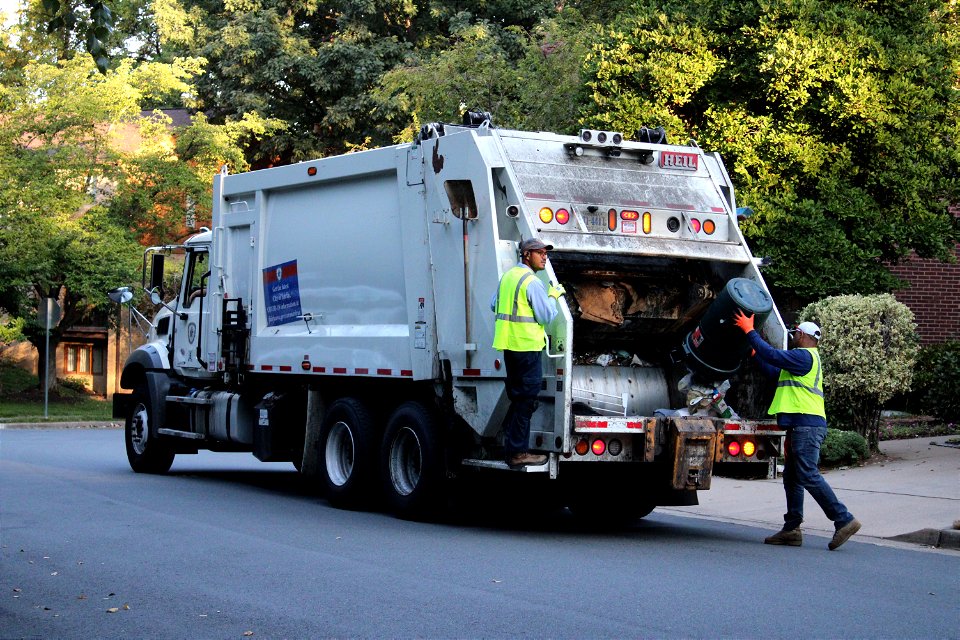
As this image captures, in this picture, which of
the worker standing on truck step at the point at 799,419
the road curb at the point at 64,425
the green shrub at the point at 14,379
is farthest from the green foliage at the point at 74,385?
the worker standing on truck step at the point at 799,419

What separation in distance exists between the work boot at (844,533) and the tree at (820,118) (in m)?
8.14

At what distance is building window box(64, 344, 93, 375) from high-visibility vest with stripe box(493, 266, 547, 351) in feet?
113

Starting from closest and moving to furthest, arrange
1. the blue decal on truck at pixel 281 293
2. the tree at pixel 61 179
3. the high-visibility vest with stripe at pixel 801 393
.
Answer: the high-visibility vest with stripe at pixel 801 393, the blue decal on truck at pixel 281 293, the tree at pixel 61 179

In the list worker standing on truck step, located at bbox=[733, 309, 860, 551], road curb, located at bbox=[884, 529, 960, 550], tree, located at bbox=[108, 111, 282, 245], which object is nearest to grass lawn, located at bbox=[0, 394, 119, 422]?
tree, located at bbox=[108, 111, 282, 245]

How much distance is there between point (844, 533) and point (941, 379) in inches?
320

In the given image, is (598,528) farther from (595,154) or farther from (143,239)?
(143,239)

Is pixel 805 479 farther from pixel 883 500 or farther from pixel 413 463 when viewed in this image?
pixel 413 463

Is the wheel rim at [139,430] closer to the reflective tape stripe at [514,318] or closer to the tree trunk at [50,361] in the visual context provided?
the reflective tape stripe at [514,318]

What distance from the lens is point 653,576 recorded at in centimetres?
814

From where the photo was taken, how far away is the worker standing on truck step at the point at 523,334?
30.4 ft

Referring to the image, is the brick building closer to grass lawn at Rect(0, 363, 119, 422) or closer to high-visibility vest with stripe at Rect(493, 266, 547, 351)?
high-visibility vest with stripe at Rect(493, 266, 547, 351)

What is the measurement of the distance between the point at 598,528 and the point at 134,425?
268 inches

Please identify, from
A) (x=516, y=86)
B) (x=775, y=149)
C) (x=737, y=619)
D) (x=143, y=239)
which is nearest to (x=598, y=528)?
(x=737, y=619)

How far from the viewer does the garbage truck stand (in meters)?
9.77
